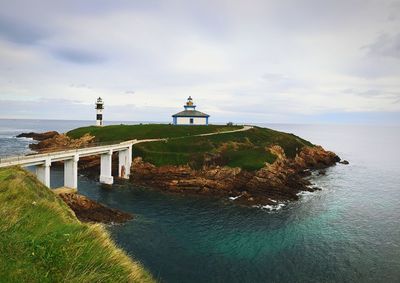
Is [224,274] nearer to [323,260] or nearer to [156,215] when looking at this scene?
[323,260]

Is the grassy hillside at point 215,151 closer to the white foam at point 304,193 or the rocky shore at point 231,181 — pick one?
the rocky shore at point 231,181

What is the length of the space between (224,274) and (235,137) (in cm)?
5378

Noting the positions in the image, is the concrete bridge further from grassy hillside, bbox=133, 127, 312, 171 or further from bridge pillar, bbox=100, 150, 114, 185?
grassy hillside, bbox=133, 127, 312, 171

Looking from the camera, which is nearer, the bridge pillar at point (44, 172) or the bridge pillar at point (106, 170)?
the bridge pillar at point (44, 172)

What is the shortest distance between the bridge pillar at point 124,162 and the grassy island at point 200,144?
3096 millimetres

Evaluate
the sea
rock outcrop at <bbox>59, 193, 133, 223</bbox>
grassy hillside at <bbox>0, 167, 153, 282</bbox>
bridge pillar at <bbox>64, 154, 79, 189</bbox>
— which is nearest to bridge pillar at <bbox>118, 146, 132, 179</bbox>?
the sea

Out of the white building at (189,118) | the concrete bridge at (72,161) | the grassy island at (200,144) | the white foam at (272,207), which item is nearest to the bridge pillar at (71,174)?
the concrete bridge at (72,161)

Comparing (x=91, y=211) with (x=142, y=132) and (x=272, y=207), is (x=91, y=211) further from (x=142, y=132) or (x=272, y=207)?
(x=142, y=132)

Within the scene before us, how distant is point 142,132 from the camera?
86.3 meters

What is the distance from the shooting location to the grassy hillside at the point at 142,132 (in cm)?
8306

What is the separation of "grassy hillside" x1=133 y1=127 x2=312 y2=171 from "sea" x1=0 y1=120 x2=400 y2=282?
12148mm

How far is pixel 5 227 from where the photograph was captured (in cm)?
1184

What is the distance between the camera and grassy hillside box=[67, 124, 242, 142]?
273 feet

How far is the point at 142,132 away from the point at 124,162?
2134 cm
